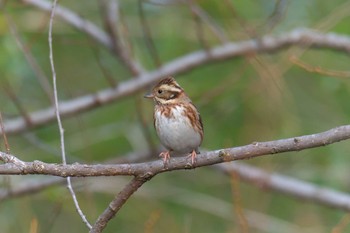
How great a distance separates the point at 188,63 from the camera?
25.5ft

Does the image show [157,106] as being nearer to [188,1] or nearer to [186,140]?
[186,140]

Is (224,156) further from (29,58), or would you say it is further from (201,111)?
(201,111)

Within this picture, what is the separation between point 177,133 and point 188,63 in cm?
214

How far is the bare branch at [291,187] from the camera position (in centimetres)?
778

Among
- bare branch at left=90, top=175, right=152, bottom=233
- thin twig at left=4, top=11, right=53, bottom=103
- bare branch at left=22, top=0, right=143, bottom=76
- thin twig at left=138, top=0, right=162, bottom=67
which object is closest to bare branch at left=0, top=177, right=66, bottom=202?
thin twig at left=4, top=11, right=53, bottom=103

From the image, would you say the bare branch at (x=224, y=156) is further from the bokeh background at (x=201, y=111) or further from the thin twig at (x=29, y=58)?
the bokeh background at (x=201, y=111)

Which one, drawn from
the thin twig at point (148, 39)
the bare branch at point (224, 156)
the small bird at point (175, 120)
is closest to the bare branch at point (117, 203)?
the bare branch at point (224, 156)

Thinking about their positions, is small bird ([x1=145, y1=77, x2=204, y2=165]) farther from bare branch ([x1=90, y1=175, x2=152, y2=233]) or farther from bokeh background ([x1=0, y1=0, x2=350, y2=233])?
bokeh background ([x1=0, y1=0, x2=350, y2=233])

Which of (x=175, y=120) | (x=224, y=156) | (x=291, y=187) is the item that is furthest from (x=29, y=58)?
(x=224, y=156)

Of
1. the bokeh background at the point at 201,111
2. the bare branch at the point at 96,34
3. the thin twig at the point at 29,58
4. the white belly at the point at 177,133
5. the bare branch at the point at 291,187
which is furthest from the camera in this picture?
the bokeh background at the point at 201,111

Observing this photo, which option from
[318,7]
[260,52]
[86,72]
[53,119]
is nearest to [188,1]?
[260,52]

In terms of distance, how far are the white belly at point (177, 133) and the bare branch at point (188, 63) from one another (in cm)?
180

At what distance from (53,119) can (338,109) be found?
283 cm

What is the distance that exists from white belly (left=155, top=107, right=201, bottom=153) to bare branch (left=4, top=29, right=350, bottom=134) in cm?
180
